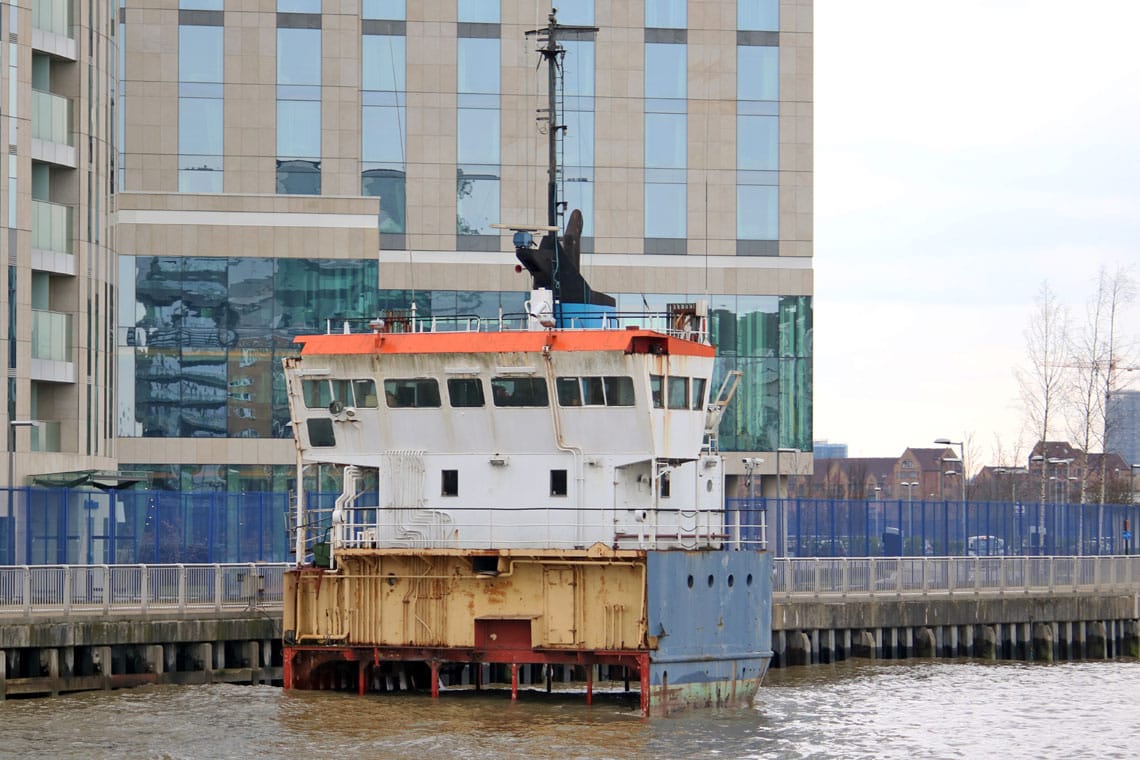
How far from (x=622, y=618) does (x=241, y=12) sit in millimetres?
51716

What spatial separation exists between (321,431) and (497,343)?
192 inches

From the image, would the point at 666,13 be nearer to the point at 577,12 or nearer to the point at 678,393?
the point at 577,12

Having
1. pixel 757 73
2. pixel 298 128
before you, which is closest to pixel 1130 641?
pixel 757 73

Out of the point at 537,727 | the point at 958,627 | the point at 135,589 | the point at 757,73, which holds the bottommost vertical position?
the point at 958,627

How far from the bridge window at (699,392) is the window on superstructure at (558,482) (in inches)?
127

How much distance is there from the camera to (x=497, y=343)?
40531 mm

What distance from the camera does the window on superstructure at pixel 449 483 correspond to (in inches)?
1640

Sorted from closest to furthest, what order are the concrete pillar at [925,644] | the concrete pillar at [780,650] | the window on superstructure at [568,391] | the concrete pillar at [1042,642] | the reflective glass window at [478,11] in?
the window on superstructure at [568,391]
the concrete pillar at [780,650]
the concrete pillar at [925,644]
the concrete pillar at [1042,642]
the reflective glass window at [478,11]

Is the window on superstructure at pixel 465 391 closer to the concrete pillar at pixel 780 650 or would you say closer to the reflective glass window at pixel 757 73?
the concrete pillar at pixel 780 650

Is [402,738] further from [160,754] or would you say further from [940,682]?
[940,682]

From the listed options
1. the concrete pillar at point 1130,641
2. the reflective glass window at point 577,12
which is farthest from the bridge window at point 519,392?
the reflective glass window at point 577,12

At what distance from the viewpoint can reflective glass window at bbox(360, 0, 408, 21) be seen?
85.9 m

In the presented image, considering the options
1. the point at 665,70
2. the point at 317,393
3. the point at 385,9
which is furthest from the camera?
the point at 665,70

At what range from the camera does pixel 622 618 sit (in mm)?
39312
